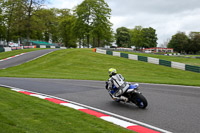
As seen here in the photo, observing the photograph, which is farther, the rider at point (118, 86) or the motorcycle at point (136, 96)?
the rider at point (118, 86)

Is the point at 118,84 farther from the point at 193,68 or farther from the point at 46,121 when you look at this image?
the point at 193,68

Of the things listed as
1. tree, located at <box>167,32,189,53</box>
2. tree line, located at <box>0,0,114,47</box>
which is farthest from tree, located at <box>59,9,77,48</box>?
tree, located at <box>167,32,189,53</box>

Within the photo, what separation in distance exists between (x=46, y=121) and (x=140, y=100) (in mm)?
3564

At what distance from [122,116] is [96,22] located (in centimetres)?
5344

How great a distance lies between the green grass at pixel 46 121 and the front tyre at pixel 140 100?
7.31 ft

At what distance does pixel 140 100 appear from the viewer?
7.30 m

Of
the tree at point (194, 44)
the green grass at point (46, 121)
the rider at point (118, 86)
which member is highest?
the tree at point (194, 44)

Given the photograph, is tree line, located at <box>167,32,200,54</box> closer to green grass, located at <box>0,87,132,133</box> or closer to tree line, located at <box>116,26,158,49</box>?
tree line, located at <box>116,26,158,49</box>

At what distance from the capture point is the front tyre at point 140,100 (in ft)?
23.7

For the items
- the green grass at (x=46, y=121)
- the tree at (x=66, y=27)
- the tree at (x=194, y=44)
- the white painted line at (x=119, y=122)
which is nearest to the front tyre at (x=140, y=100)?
the white painted line at (x=119, y=122)

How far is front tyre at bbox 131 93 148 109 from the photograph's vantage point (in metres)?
7.21

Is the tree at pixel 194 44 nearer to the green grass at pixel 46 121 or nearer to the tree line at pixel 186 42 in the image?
the tree line at pixel 186 42

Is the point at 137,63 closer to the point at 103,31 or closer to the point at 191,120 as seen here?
the point at 191,120

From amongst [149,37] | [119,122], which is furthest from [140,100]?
[149,37]
